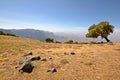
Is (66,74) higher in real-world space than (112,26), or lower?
lower

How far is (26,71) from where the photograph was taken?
42.0 ft

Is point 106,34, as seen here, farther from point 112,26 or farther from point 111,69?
point 111,69

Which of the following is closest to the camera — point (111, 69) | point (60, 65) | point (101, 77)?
point (101, 77)

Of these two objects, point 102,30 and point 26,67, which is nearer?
point 26,67

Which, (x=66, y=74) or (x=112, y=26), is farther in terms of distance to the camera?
(x=112, y=26)

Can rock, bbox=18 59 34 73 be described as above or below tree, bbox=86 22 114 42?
below

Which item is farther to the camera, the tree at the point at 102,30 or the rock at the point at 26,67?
the tree at the point at 102,30

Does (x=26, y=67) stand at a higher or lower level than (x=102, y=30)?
lower

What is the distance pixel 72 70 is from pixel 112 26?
4232cm

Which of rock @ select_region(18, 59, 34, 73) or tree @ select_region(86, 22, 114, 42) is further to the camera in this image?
tree @ select_region(86, 22, 114, 42)

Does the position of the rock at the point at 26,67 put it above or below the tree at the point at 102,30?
below

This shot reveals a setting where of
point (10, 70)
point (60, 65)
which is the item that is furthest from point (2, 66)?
point (60, 65)

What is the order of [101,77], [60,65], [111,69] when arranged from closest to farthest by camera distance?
[101,77] < [111,69] < [60,65]

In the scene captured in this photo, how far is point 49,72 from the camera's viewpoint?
40.8 feet
